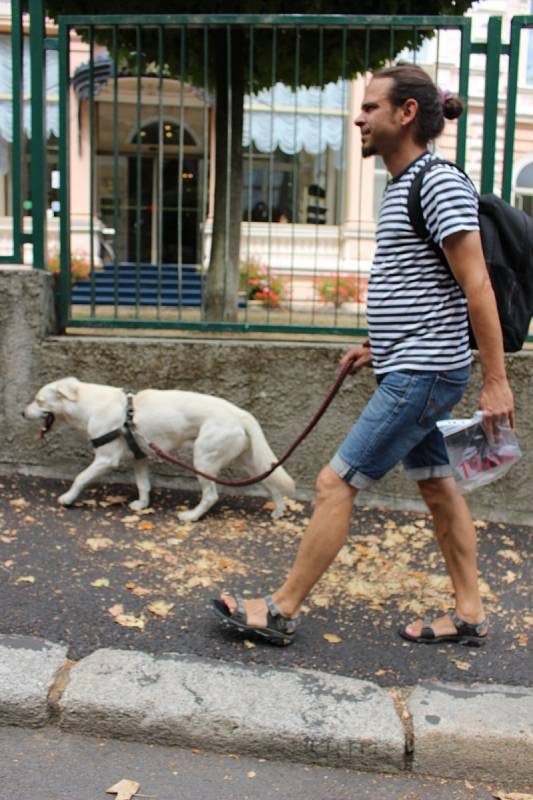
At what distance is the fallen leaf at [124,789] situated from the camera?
2258mm

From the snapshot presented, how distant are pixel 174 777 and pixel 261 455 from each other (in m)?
2.20

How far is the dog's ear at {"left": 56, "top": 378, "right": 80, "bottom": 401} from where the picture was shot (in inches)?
175

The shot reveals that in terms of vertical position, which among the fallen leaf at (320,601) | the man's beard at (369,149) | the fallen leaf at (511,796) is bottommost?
the fallen leaf at (511,796)

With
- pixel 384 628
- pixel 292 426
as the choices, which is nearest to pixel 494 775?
pixel 384 628

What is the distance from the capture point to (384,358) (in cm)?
291

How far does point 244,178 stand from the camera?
5848 millimetres

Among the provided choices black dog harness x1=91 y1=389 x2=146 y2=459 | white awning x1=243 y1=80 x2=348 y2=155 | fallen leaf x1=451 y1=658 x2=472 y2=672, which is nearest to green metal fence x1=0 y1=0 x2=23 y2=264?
black dog harness x1=91 y1=389 x2=146 y2=459

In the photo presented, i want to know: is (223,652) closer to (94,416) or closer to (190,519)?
(190,519)

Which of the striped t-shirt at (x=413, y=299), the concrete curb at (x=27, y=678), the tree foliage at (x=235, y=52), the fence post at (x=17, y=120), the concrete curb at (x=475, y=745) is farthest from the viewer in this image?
the tree foliage at (x=235, y=52)

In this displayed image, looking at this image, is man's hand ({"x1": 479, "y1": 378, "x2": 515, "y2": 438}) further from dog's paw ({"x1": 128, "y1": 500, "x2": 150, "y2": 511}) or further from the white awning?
the white awning

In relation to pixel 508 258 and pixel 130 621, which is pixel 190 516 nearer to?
pixel 130 621

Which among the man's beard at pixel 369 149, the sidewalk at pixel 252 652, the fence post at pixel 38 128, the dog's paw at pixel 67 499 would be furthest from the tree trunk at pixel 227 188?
the man's beard at pixel 369 149

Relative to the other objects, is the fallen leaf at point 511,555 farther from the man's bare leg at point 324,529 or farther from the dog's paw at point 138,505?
the dog's paw at point 138,505

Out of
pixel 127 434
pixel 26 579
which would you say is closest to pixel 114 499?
pixel 127 434
